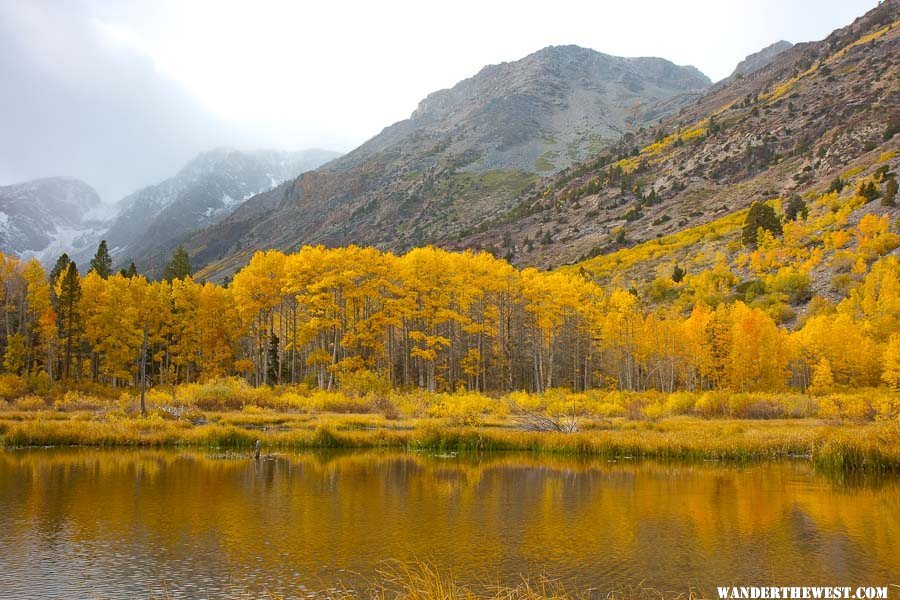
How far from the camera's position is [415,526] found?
17.0 meters

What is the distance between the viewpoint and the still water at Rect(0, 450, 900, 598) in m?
13.0

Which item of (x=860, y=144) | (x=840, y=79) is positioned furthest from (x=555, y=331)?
(x=840, y=79)

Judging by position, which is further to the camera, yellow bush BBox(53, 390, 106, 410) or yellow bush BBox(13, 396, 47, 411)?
yellow bush BBox(53, 390, 106, 410)

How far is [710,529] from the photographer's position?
17.3 meters

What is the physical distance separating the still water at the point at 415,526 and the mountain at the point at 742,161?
326 feet

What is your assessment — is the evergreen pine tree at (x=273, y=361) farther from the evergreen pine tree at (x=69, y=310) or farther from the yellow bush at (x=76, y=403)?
the yellow bush at (x=76, y=403)

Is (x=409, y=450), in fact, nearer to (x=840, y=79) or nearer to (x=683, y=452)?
(x=683, y=452)

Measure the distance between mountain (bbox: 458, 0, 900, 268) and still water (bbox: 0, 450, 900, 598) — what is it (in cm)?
9945

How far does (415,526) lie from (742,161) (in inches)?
5690

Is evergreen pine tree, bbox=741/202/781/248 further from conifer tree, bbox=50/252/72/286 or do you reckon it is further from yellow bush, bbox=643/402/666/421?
conifer tree, bbox=50/252/72/286

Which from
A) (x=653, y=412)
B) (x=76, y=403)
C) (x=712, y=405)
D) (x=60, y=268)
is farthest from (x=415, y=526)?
(x=60, y=268)

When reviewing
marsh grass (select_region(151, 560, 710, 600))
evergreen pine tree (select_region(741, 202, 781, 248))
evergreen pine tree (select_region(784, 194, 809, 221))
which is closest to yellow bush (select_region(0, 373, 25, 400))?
marsh grass (select_region(151, 560, 710, 600))

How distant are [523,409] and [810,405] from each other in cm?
2050

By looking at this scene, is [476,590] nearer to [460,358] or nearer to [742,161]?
[460,358]
